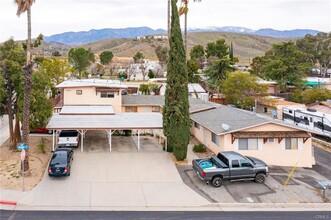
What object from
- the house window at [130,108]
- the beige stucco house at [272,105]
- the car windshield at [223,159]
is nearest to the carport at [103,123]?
the house window at [130,108]

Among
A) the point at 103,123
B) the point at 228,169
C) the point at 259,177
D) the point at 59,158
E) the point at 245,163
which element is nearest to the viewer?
the point at 228,169

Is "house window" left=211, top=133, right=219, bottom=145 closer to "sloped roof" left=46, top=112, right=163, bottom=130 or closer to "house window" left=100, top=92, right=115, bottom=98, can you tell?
"sloped roof" left=46, top=112, right=163, bottom=130

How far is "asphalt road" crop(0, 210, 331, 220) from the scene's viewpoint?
1449 cm

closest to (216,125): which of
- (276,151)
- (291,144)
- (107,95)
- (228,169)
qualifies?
(276,151)

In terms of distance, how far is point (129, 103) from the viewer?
36406mm

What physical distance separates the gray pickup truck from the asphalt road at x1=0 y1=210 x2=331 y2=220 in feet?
11.4

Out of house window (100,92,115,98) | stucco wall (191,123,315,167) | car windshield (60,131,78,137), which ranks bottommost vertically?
stucco wall (191,123,315,167)

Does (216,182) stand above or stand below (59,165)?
below

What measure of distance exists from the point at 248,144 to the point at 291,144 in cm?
338

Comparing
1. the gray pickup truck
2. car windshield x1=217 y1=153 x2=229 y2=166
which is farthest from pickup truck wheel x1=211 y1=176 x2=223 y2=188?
car windshield x1=217 y1=153 x2=229 y2=166

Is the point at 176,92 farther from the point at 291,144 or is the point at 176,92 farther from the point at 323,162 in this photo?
the point at 323,162

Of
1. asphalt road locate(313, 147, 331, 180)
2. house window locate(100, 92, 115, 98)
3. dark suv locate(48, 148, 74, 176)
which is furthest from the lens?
house window locate(100, 92, 115, 98)

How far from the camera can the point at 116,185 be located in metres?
18.8

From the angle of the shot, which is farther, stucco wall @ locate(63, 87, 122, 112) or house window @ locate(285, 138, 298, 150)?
stucco wall @ locate(63, 87, 122, 112)
